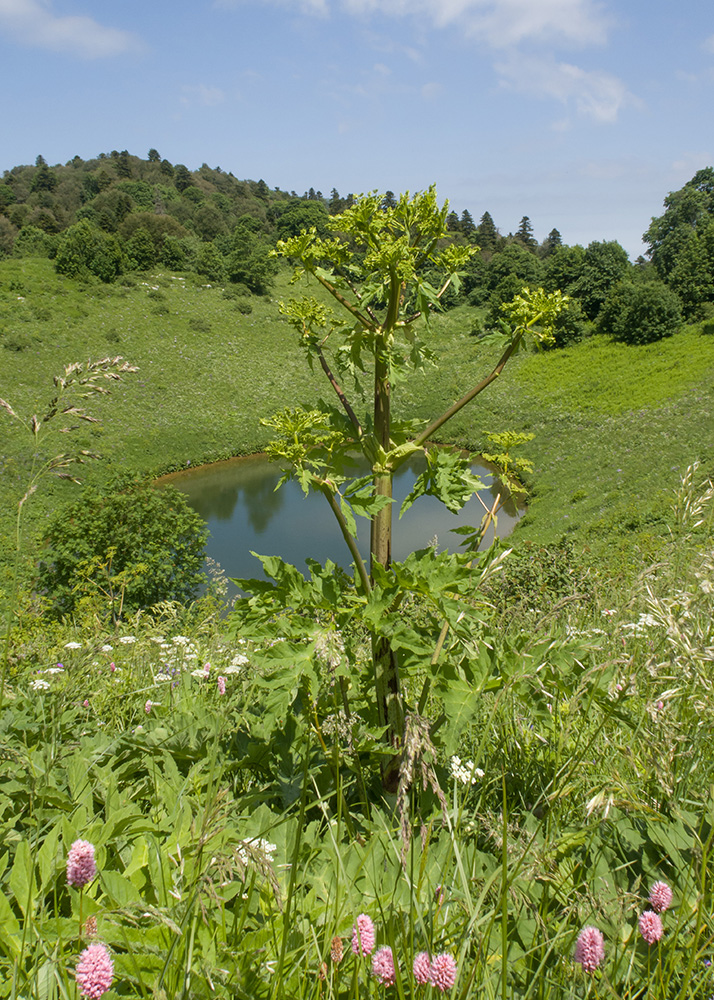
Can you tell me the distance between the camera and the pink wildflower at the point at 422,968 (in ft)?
3.15

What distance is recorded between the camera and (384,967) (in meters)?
1.00

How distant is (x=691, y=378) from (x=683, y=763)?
3000 cm

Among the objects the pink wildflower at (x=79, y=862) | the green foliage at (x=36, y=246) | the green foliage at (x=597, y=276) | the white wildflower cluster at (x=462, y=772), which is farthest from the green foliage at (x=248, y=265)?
the pink wildflower at (x=79, y=862)

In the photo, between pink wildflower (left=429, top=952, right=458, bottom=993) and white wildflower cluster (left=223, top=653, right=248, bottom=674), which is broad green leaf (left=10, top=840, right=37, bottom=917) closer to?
pink wildflower (left=429, top=952, right=458, bottom=993)

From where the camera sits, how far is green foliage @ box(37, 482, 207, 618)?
10.1 meters

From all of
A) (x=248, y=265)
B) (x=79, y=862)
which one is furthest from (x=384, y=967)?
(x=248, y=265)

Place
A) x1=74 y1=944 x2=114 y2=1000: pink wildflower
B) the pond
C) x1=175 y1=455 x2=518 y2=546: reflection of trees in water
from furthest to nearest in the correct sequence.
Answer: x1=175 y1=455 x2=518 y2=546: reflection of trees in water, the pond, x1=74 y1=944 x2=114 y2=1000: pink wildflower

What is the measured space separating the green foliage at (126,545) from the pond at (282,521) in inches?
65.7

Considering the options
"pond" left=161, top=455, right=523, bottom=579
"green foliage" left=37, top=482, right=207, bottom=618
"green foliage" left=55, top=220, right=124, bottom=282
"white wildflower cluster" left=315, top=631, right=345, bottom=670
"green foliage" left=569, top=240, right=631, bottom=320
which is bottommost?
"pond" left=161, top=455, right=523, bottom=579

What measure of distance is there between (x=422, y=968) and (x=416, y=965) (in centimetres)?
2

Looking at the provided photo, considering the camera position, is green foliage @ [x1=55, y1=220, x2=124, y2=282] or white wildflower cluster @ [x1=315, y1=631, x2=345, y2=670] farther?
green foliage @ [x1=55, y1=220, x2=124, y2=282]

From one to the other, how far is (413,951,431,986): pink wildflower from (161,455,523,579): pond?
11391 mm

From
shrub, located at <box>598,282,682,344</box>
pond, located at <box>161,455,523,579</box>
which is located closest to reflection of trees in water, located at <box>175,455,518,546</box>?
pond, located at <box>161,455,523,579</box>

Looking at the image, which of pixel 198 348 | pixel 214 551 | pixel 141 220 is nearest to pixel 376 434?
pixel 214 551
